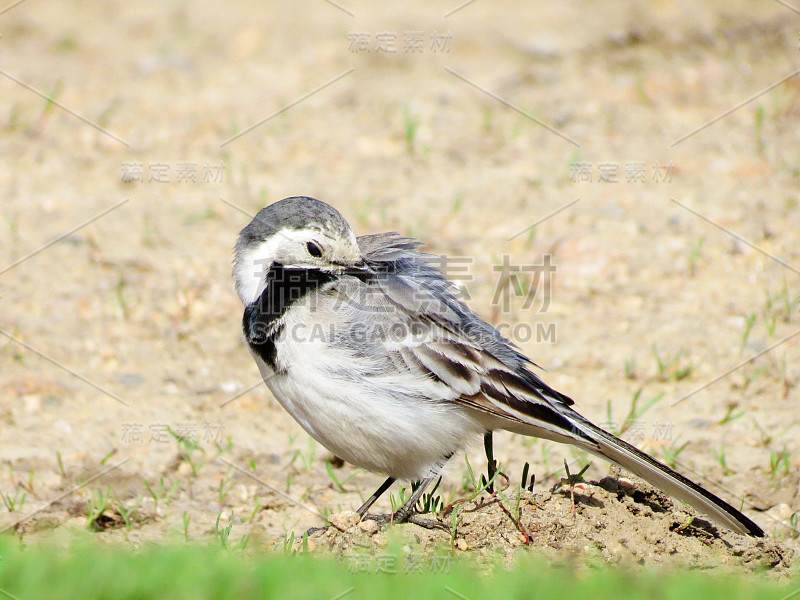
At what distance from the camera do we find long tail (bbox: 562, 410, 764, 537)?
233 inches

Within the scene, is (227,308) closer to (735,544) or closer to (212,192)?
(212,192)

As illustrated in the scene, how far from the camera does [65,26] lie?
46.3 feet

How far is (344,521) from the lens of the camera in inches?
225

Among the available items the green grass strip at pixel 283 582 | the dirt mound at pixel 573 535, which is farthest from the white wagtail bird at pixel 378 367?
the green grass strip at pixel 283 582

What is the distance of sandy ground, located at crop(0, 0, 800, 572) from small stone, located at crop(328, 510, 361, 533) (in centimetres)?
6

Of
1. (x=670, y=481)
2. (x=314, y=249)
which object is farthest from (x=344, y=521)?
(x=670, y=481)

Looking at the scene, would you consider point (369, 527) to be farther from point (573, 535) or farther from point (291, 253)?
point (291, 253)

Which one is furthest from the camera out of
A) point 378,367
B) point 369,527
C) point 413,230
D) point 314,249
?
point 413,230

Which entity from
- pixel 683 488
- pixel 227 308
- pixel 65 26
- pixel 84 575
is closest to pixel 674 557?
pixel 683 488

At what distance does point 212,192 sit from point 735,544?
6884 mm

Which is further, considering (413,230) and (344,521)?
(413,230)

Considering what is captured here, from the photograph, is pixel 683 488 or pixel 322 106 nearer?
pixel 683 488

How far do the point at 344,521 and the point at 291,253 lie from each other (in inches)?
60.9

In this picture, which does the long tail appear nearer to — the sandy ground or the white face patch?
the sandy ground
